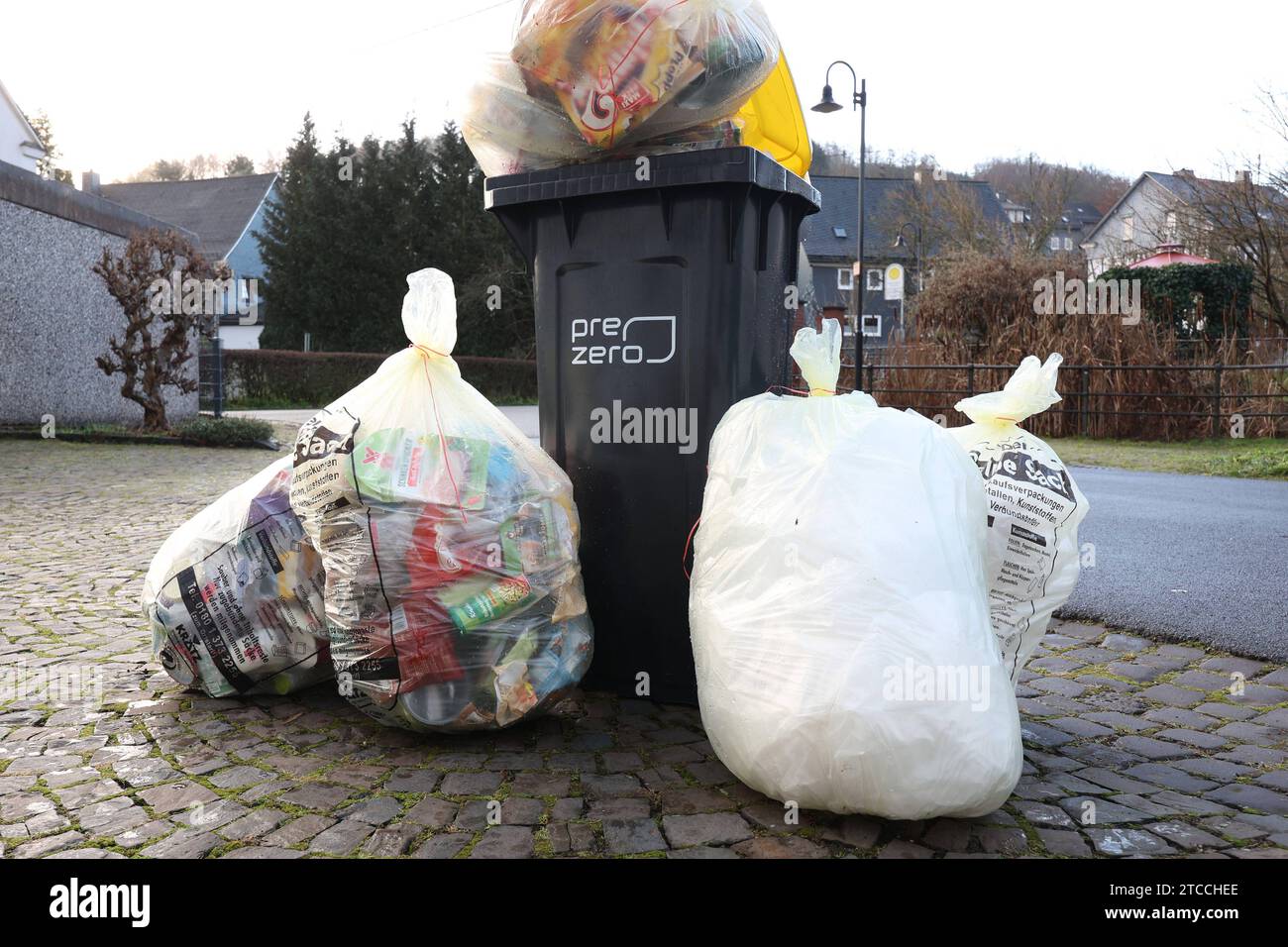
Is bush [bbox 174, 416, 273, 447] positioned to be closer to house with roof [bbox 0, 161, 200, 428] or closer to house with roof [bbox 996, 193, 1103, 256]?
house with roof [bbox 0, 161, 200, 428]

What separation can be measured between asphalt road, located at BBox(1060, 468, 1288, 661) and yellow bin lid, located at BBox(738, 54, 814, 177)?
2375 millimetres

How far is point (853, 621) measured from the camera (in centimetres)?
211

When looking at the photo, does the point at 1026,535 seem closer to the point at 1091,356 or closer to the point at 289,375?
the point at 1091,356

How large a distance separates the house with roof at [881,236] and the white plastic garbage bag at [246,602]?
1356 cm

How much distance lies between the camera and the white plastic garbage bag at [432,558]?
8.45 feet

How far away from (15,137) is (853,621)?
35.2 metres

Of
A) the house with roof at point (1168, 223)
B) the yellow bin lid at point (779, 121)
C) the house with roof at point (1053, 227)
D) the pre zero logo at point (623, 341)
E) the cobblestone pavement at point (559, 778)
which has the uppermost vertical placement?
the house with roof at point (1053, 227)

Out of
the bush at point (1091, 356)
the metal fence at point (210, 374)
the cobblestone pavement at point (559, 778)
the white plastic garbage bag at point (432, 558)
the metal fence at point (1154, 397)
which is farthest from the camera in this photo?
the metal fence at point (210, 374)

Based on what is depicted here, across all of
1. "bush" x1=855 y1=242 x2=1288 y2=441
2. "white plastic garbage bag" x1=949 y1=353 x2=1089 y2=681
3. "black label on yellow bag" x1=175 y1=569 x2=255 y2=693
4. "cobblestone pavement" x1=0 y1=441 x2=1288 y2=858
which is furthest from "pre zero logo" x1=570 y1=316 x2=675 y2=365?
"bush" x1=855 y1=242 x2=1288 y2=441

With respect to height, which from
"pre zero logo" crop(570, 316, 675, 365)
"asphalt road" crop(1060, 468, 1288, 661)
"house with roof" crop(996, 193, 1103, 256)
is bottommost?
"asphalt road" crop(1060, 468, 1288, 661)

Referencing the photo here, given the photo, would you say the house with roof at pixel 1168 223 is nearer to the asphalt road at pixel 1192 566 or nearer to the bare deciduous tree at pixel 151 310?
the asphalt road at pixel 1192 566

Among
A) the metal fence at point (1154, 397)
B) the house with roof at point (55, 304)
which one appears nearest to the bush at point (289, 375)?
the house with roof at point (55, 304)

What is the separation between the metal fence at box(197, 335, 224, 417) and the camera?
53.9 feet
